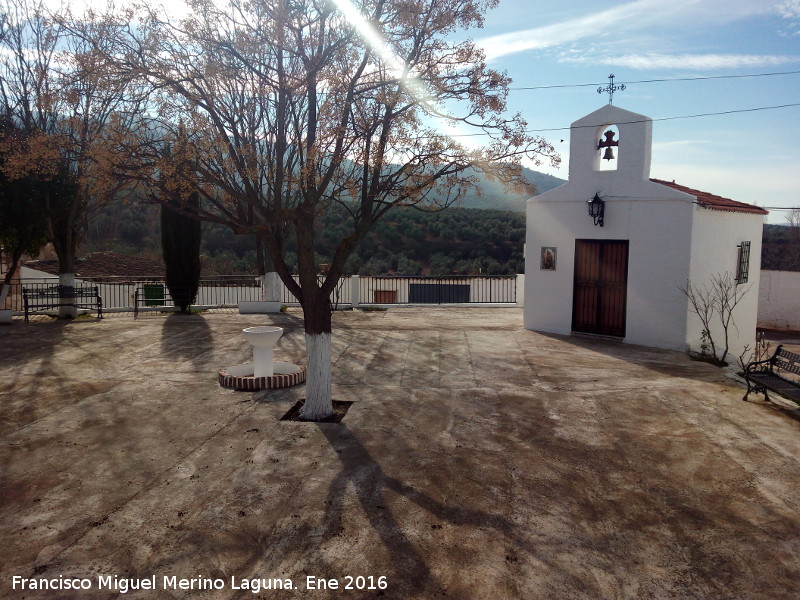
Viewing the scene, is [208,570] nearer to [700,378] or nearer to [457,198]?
[457,198]

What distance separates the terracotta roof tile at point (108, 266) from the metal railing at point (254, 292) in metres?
4.43

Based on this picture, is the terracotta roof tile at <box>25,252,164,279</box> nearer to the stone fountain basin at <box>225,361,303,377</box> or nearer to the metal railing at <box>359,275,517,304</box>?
the metal railing at <box>359,275,517,304</box>

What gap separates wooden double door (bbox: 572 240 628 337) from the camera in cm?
1270

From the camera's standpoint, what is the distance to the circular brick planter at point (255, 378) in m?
8.88

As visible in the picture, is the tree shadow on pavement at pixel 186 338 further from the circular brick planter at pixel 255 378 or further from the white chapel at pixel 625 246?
the white chapel at pixel 625 246

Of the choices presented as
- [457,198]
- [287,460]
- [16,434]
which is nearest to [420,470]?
[287,460]

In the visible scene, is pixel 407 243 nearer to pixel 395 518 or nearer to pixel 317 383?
pixel 317 383

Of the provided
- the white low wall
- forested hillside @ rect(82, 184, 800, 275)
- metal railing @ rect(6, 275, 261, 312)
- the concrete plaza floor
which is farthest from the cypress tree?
the white low wall

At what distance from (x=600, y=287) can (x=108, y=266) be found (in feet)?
89.3

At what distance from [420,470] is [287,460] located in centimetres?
137

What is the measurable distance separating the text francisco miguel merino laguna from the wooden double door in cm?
1013

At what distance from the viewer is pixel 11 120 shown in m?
16.1


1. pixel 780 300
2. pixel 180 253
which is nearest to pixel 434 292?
pixel 180 253

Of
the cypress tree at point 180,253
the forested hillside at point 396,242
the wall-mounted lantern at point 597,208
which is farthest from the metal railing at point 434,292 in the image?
the forested hillside at point 396,242
